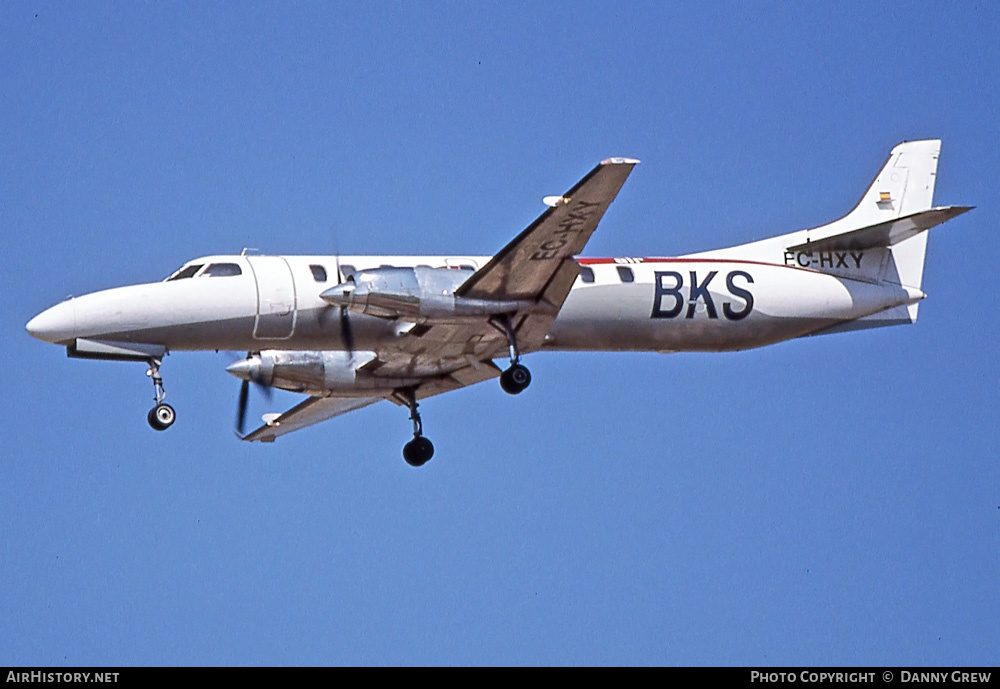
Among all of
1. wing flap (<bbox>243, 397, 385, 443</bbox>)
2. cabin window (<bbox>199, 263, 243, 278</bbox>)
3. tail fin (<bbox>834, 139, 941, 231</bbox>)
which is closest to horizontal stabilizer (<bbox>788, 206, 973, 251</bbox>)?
tail fin (<bbox>834, 139, 941, 231</bbox>)

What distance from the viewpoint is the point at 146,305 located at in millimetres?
25109

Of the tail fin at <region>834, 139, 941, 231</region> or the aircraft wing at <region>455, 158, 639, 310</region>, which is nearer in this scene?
the aircraft wing at <region>455, 158, 639, 310</region>

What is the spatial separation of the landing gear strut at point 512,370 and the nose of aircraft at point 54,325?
6648 mm

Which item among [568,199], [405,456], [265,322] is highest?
[568,199]

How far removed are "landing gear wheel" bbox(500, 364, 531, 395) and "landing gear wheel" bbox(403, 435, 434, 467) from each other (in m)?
3.50

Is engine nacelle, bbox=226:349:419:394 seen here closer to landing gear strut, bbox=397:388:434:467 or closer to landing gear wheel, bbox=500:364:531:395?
landing gear strut, bbox=397:388:434:467

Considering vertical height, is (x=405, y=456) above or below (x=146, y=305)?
below

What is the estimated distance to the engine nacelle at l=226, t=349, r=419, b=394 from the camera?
27859mm

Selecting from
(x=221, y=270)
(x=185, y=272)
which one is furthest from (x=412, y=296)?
(x=185, y=272)

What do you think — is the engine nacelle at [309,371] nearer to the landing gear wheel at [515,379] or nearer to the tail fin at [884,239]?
the landing gear wheel at [515,379]
